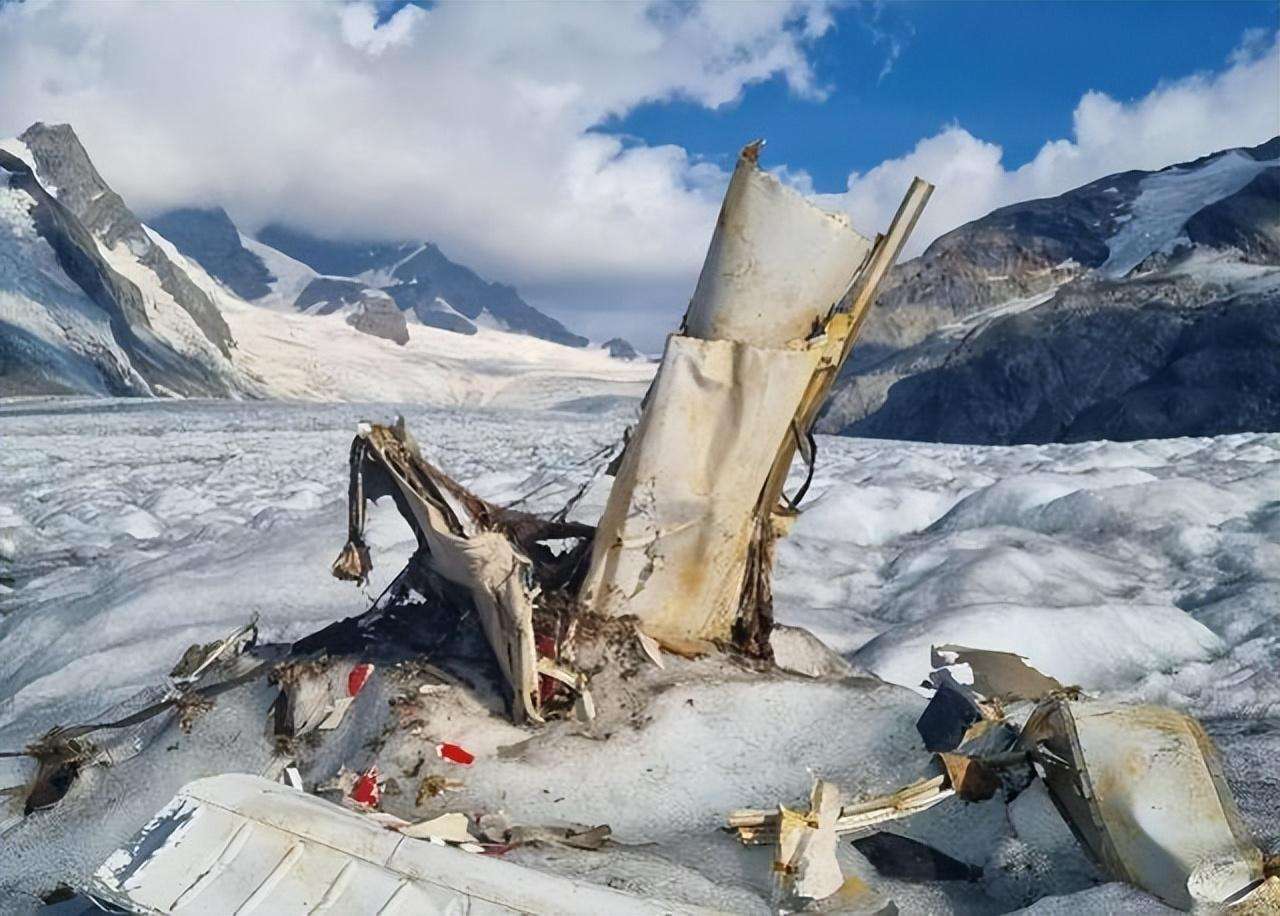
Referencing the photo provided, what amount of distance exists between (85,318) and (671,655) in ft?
132

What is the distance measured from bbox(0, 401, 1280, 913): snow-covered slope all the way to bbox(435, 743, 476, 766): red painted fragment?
51 mm

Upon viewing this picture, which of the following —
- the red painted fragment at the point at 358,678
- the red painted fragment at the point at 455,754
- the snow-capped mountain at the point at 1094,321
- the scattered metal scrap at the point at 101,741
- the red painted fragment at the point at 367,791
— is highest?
the snow-capped mountain at the point at 1094,321

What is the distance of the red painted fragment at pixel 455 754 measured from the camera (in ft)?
8.14

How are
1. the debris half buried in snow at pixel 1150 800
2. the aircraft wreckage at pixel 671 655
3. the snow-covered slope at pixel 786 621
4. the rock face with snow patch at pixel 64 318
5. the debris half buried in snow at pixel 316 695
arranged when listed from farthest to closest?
the rock face with snow patch at pixel 64 318 → the debris half buried in snow at pixel 316 695 → the snow-covered slope at pixel 786 621 → the aircraft wreckage at pixel 671 655 → the debris half buried in snow at pixel 1150 800

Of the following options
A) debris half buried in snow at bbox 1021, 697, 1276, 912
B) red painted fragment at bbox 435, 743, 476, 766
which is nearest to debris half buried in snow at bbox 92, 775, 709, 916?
red painted fragment at bbox 435, 743, 476, 766

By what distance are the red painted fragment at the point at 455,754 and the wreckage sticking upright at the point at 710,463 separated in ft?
0.96

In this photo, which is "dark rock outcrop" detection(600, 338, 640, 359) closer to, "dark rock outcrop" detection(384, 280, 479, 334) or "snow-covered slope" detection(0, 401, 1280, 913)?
"dark rock outcrop" detection(384, 280, 479, 334)

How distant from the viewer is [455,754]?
2496mm

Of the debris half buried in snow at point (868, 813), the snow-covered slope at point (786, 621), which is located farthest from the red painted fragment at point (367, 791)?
the debris half buried in snow at point (868, 813)

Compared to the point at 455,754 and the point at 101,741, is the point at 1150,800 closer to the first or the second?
the point at 455,754

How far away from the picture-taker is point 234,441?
13398mm

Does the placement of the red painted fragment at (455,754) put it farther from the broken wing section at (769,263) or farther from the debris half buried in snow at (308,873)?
the broken wing section at (769,263)

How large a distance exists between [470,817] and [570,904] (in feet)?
2.06

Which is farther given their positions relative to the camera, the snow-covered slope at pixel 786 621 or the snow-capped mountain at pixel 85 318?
the snow-capped mountain at pixel 85 318
